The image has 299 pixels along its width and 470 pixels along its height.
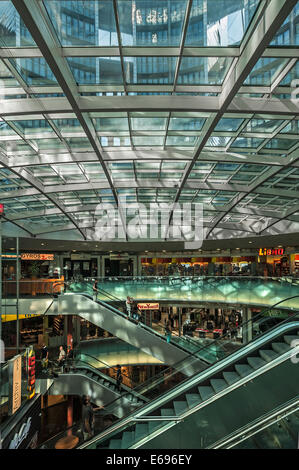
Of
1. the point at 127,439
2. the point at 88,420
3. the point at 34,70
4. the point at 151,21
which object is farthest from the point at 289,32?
the point at 88,420

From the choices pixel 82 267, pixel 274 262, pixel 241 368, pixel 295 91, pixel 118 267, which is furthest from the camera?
A: pixel 118 267

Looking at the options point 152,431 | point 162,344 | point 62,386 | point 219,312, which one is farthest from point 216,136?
point 219,312

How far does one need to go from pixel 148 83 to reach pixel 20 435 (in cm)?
965

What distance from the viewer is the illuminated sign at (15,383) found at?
29.8ft

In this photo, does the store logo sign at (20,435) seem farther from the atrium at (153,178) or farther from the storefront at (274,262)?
the storefront at (274,262)

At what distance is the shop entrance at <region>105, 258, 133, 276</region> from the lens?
3819 centimetres

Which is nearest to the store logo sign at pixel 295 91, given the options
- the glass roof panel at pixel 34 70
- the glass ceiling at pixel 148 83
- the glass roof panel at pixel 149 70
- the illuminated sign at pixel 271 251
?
the glass ceiling at pixel 148 83

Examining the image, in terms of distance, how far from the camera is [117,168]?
16.2 meters

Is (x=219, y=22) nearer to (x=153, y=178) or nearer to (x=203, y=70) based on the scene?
(x=203, y=70)

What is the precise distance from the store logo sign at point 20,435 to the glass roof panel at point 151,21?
30.8ft

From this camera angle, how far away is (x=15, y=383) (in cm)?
930

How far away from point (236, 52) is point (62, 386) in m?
16.8

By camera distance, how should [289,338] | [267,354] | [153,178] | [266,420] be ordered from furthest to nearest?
[153,178], [289,338], [267,354], [266,420]

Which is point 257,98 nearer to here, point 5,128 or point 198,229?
point 5,128
